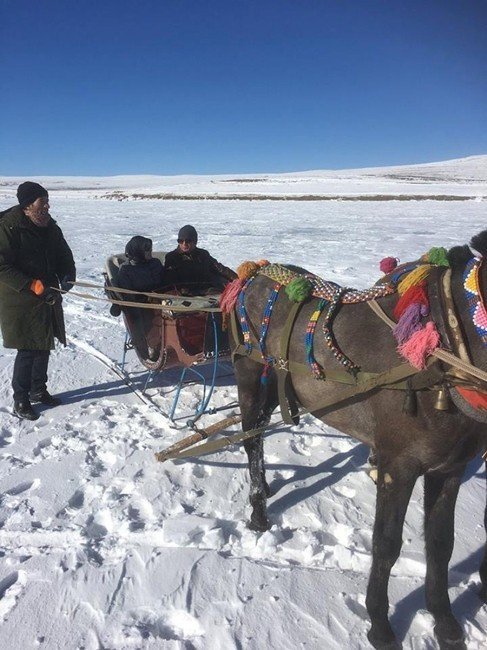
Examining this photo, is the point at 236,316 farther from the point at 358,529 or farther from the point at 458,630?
the point at 458,630

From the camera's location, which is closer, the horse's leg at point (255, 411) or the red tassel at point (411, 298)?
the red tassel at point (411, 298)

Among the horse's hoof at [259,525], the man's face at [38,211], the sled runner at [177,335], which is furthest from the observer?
the sled runner at [177,335]

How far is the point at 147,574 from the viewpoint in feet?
8.43

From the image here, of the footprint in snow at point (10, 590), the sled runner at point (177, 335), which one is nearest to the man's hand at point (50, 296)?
the sled runner at point (177, 335)

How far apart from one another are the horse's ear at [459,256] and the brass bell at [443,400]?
1.78 feet

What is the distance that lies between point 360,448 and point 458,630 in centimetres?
166

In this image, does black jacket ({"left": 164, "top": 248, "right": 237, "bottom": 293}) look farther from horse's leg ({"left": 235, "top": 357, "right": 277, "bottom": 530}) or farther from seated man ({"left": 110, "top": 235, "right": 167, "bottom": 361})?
horse's leg ({"left": 235, "top": 357, "right": 277, "bottom": 530})

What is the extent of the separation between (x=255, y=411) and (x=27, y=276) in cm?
219

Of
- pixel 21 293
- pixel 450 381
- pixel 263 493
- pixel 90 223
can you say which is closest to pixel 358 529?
pixel 263 493

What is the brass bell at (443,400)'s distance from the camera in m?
1.85

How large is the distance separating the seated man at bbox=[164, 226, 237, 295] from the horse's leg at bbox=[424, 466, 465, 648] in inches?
128

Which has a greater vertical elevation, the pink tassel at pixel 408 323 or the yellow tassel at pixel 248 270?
the yellow tassel at pixel 248 270

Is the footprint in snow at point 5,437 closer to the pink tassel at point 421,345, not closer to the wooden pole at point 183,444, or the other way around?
the wooden pole at point 183,444

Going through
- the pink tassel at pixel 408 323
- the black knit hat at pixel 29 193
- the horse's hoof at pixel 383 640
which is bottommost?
the horse's hoof at pixel 383 640
